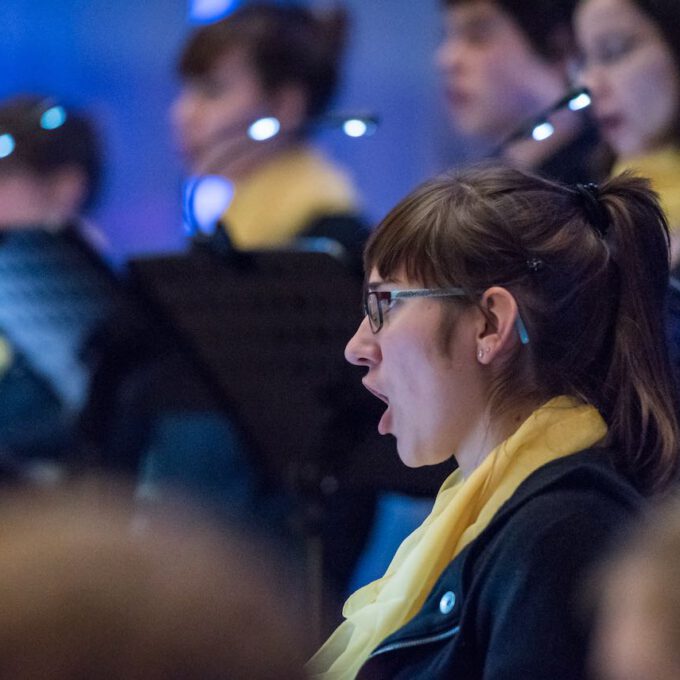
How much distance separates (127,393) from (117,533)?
1983 mm

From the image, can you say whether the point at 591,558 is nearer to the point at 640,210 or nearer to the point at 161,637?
the point at 640,210

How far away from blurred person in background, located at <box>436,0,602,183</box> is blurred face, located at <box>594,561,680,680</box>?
5.95ft

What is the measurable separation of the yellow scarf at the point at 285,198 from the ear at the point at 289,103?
0.07 metres

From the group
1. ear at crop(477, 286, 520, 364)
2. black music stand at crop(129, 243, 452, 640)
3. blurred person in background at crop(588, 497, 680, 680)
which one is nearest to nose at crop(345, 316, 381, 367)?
ear at crop(477, 286, 520, 364)

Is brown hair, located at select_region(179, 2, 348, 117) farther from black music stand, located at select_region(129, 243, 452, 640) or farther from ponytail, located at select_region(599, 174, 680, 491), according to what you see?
ponytail, located at select_region(599, 174, 680, 491)

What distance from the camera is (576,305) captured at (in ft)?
4.47

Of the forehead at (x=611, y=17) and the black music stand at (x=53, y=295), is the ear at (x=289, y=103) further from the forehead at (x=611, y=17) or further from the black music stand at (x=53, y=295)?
the forehead at (x=611, y=17)

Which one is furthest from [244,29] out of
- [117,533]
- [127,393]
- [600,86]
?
[117,533]

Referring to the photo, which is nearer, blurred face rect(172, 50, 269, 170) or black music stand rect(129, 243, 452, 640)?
black music stand rect(129, 243, 452, 640)

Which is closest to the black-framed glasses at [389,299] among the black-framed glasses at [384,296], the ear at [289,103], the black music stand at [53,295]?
the black-framed glasses at [384,296]

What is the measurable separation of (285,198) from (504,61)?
53 centimetres

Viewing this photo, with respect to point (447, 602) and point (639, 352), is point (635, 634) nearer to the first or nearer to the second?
point (447, 602)

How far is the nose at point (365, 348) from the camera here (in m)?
1.43

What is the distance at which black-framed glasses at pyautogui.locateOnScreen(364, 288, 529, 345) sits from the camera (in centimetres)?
136
